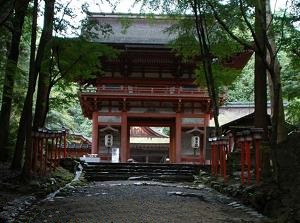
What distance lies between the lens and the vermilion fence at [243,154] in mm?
9453

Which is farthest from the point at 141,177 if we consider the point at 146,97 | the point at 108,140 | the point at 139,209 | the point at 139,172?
the point at 139,209

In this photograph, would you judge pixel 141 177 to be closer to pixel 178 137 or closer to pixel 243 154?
pixel 243 154

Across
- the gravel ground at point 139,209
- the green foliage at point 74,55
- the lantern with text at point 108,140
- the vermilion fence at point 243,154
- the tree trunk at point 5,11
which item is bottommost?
the gravel ground at point 139,209

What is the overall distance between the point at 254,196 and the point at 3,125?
9.34 meters

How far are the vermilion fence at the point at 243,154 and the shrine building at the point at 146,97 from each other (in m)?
5.63

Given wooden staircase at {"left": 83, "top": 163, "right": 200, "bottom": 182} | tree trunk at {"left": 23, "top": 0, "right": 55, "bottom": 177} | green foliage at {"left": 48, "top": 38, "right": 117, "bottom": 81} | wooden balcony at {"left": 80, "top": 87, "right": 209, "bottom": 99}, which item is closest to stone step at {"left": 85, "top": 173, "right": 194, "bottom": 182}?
wooden staircase at {"left": 83, "top": 163, "right": 200, "bottom": 182}

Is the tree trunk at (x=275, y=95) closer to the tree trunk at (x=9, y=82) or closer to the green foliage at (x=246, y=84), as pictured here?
the tree trunk at (x=9, y=82)

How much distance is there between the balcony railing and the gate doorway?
806 centimetres

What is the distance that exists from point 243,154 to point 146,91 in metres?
13.2

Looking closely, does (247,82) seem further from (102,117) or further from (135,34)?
(102,117)

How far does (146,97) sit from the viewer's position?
2298 centimetres

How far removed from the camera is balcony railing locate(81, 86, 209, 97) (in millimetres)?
22797

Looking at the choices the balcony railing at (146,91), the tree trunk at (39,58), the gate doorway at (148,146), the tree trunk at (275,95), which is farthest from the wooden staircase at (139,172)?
the gate doorway at (148,146)

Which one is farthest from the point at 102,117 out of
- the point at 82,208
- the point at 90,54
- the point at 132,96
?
the point at 82,208
